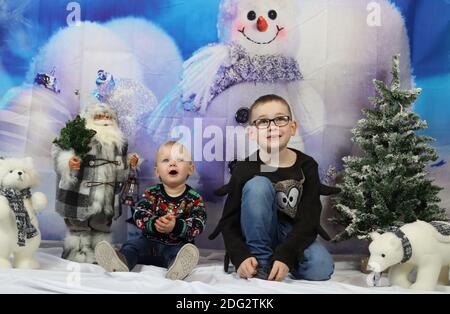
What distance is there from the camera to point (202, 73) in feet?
8.39

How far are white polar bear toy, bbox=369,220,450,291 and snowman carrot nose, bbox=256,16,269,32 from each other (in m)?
1.11

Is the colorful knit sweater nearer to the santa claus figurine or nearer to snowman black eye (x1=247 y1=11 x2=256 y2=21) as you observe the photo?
the santa claus figurine

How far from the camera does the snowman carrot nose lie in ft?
8.32

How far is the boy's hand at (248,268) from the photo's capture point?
195 centimetres

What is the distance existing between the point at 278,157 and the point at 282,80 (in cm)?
51

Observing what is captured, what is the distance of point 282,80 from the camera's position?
8.41ft

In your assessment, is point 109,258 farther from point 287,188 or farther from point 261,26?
point 261,26

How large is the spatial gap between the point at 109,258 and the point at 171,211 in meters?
0.32

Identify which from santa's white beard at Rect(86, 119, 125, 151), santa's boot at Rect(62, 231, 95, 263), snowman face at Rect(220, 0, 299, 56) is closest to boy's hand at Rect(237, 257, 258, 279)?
santa's boot at Rect(62, 231, 95, 263)

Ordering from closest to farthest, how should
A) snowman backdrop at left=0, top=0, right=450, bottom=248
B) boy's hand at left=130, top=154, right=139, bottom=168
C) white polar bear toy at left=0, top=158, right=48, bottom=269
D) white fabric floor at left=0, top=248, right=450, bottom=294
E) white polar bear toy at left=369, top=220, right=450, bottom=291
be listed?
white fabric floor at left=0, top=248, right=450, bottom=294 < white polar bear toy at left=369, top=220, right=450, bottom=291 < white polar bear toy at left=0, top=158, right=48, bottom=269 < boy's hand at left=130, top=154, right=139, bottom=168 < snowman backdrop at left=0, top=0, right=450, bottom=248

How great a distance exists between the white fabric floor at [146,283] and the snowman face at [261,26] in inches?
41.5

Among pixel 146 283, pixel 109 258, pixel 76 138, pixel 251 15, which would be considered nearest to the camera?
pixel 146 283

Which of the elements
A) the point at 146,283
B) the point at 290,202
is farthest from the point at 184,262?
the point at 290,202
